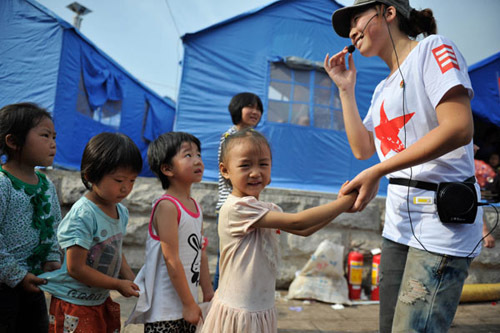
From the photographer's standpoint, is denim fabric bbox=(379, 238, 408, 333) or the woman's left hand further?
denim fabric bbox=(379, 238, 408, 333)

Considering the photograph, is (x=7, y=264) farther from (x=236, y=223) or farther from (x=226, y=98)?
(x=226, y=98)

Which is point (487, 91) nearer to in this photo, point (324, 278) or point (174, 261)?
point (324, 278)

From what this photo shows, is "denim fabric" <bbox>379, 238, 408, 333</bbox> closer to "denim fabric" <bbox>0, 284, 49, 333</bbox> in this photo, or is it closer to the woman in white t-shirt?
the woman in white t-shirt

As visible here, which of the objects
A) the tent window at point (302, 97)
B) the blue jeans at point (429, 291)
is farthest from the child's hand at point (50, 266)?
the tent window at point (302, 97)

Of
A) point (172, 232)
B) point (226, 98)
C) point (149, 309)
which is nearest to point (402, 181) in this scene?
point (172, 232)

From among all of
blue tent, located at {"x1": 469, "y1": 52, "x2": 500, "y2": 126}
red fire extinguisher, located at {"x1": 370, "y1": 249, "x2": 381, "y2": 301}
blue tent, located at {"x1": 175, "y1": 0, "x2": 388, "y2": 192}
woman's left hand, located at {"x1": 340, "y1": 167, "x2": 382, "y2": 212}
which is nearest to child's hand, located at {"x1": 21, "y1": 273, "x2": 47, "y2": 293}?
woman's left hand, located at {"x1": 340, "y1": 167, "x2": 382, "y2": 212}

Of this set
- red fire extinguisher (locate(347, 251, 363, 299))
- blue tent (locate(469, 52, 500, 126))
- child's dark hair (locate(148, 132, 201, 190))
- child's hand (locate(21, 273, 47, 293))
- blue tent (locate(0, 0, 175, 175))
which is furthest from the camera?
blue tent (locate(469, 52, 500, 126))

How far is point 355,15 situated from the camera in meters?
1.48

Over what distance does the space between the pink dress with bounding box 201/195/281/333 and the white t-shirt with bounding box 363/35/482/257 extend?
0.53m

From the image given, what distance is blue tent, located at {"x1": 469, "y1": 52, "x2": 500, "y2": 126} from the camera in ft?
19.9

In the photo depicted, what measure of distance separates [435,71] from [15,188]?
1.85m

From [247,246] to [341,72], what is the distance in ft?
3.16

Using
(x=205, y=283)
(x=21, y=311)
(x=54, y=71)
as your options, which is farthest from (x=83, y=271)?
(x=54, y=71)

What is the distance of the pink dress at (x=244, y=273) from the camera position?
4.15 feet
